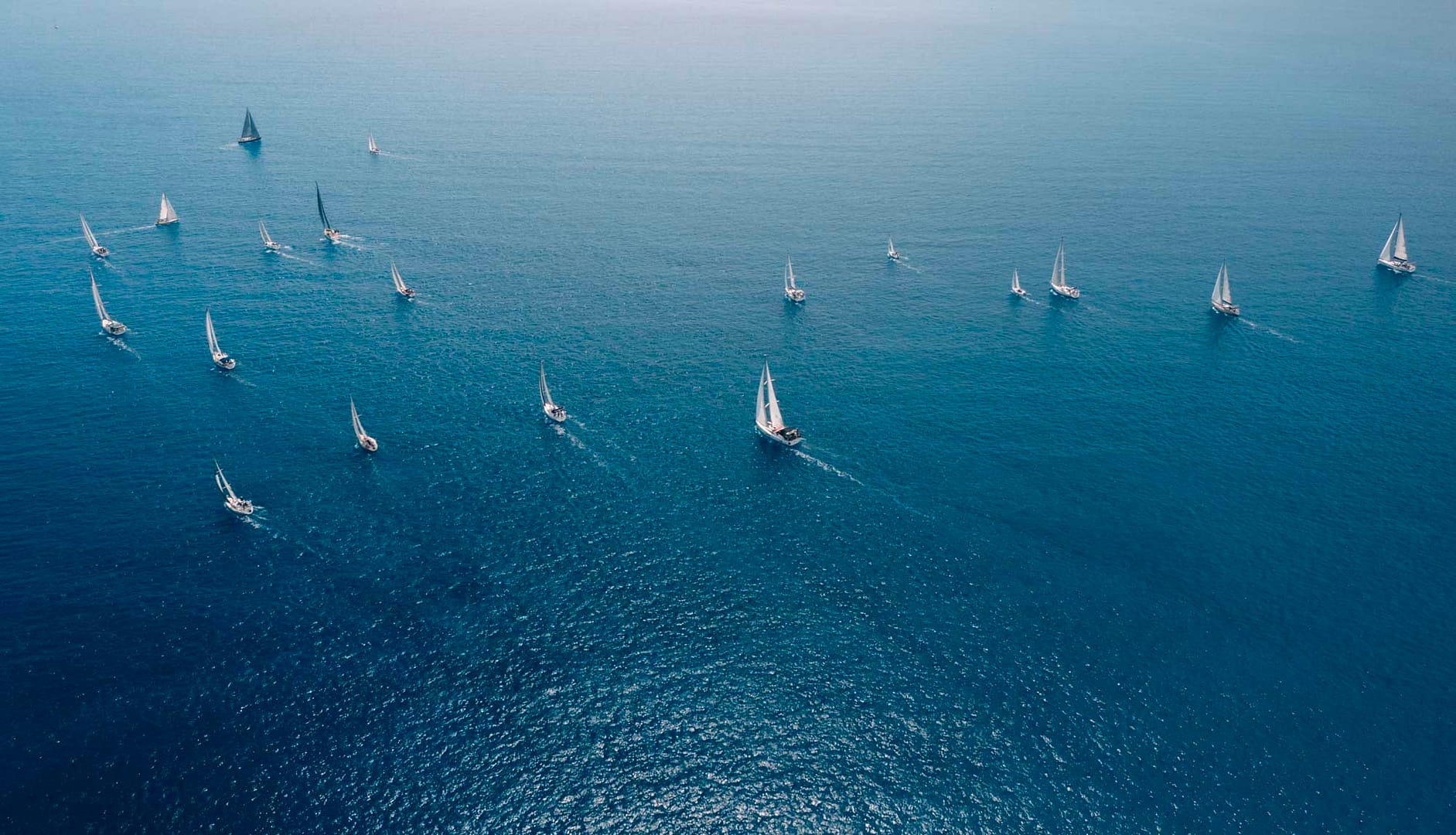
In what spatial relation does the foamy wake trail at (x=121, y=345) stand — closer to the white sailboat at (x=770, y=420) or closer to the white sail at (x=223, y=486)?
the white sail at (x=223, y=486)

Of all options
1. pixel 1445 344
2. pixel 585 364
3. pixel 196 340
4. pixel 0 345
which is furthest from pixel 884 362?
pixel 0 345

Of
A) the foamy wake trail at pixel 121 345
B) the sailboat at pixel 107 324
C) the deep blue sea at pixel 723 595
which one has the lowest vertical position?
the deep blue sea at pixel 723 595

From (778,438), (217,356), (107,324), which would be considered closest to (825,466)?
(778,438)

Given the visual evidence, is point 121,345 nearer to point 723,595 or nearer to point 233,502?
point 233,502

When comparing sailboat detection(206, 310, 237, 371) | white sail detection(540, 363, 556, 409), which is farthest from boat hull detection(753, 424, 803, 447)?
sailboat detection(206, 310, 237, 371)

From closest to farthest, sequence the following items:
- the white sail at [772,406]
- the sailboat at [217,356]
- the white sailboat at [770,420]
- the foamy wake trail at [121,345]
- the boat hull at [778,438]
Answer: the white sail at [772,406], the white sailboat at [770,420], the boat hull at [778,438], the sailboat at [217,356], the foamy wake trail at [121,345]

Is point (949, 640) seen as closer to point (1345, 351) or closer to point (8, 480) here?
point (1345, 351)

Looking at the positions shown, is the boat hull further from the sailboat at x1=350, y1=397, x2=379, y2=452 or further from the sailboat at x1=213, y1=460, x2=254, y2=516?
the sailboat at x1=213, y1=460, x2=254, y2=516

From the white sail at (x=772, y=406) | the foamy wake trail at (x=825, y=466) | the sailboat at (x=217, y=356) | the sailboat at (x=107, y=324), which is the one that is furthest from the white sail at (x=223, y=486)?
the foamy wake trail at (x=825, y=466)
